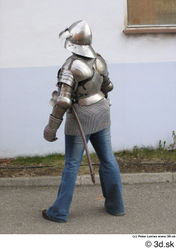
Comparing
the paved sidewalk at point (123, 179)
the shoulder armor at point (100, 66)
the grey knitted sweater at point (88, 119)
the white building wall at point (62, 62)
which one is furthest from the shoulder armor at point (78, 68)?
the white building wall at point (62, 62)

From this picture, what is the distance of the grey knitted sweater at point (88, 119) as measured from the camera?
10.5ft

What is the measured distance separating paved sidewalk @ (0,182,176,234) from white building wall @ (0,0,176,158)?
1.52m

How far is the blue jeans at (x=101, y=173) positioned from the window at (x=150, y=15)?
304cm

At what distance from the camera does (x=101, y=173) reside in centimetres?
348

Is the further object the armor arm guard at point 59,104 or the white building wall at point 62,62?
the white building wall at point 62,62

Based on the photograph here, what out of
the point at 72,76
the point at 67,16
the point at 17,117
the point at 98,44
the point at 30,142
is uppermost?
the point at 67,16

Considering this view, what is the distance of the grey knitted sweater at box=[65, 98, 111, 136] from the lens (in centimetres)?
319

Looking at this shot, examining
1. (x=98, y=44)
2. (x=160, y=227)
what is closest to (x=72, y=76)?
(x=160, y=227)

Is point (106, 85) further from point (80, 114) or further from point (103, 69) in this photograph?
point (80, 114)

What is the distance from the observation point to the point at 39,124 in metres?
5.89

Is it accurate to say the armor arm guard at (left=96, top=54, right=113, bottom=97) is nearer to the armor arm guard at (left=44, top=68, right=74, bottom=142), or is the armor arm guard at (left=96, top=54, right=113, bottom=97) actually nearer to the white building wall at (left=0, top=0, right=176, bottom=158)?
the armor arm guard at (left=44, top=68, right=74, bottom=142)

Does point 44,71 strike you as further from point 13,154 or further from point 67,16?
point 13,154

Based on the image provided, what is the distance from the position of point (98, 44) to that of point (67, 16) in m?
0.71

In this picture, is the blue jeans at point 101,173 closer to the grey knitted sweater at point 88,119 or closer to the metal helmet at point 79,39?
the grey knitted sweater at point 88,119
